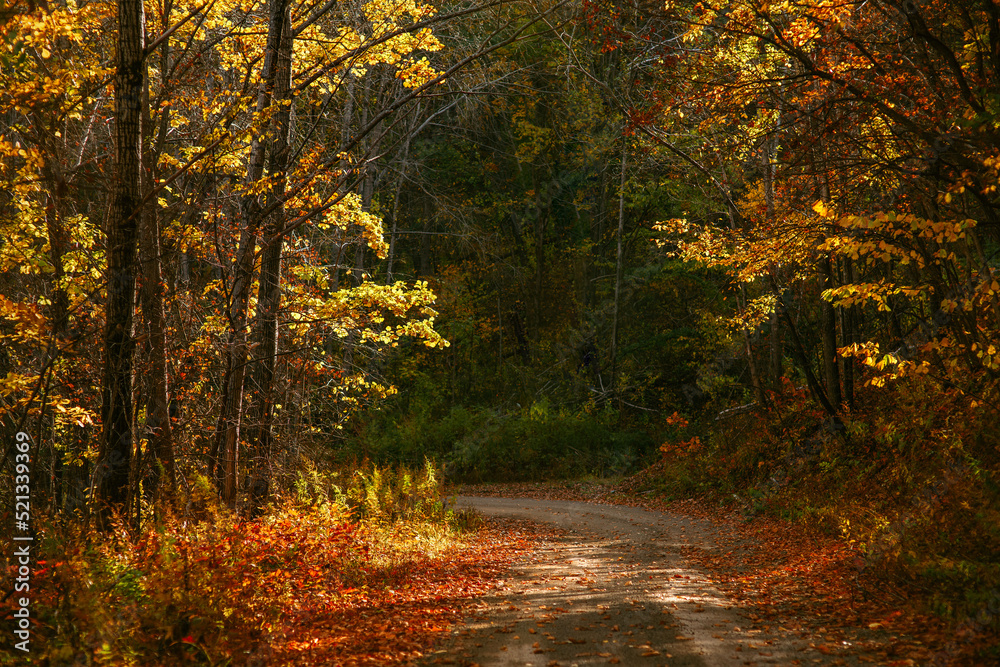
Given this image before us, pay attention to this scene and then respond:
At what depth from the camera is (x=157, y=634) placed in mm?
5539

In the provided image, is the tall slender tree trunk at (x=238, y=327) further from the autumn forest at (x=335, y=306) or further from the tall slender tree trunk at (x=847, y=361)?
the tall slender tree trunk at (x=847, y=361)

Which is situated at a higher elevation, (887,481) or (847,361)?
(847,361)

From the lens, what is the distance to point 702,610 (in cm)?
727

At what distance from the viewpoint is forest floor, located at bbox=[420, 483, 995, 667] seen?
19.1ft

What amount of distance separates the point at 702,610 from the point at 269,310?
695 centimetres

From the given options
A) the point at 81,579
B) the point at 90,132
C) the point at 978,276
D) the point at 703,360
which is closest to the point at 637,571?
the point at 978,276

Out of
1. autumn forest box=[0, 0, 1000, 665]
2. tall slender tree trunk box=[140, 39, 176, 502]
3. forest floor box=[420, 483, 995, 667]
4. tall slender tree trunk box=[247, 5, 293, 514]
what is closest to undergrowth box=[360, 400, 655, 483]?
autumn forest box=[0, 0, 1000, 665]

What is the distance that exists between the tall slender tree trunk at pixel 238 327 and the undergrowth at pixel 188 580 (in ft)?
2.63

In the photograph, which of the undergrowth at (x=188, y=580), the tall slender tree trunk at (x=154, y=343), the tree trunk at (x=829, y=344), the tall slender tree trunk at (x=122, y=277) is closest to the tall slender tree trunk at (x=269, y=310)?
the undergrowth at (x=188, y=580)

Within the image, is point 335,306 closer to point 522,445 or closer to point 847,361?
point 847,361

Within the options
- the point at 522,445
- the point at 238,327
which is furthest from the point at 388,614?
the point at 522,445

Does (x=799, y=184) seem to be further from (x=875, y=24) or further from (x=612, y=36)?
(x=612, y=36)

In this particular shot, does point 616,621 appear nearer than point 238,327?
Yes

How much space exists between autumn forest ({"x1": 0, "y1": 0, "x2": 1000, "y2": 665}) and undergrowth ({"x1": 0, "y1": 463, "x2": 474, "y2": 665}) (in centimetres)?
4
